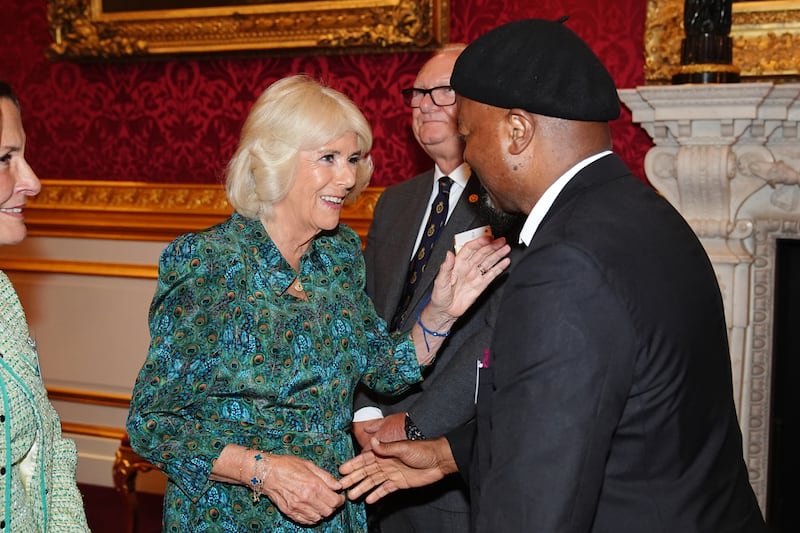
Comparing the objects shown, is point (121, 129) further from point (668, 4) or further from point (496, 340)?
point (496, 340)

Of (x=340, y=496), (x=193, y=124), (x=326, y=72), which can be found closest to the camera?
(x=340, y=496)

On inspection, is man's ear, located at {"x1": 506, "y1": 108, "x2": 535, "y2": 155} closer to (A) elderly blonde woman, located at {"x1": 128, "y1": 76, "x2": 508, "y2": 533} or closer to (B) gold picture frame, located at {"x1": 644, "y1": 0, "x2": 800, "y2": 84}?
(A) elderly blonde woman, located at {"x1": 128, "y1": 76, "x2": 508, "y2": 533}

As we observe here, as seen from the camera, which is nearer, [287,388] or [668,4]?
[287,388]

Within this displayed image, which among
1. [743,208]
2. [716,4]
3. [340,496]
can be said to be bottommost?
[340,496]

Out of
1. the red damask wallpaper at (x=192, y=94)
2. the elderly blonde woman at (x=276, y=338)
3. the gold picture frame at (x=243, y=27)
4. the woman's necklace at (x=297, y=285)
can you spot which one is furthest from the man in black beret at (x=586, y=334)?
the gold picture frame at (x=243, y=27)

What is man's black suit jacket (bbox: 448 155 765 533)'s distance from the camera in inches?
58.5

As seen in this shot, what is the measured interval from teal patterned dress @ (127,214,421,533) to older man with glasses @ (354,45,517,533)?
32 cm

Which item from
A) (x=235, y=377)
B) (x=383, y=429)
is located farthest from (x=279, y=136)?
(x=383, y=429)

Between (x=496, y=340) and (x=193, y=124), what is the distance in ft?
12.2

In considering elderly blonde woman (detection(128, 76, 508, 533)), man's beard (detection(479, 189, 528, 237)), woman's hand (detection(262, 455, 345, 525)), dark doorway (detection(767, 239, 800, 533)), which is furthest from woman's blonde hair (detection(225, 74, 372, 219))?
dark doorway (detection(767, 239, 800, 533))

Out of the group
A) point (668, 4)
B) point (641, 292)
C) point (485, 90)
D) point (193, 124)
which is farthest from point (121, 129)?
point (641, 292)

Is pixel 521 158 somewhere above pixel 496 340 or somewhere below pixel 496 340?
above

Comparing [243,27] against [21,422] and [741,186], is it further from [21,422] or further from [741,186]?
[21,422]

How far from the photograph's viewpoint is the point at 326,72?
15.1ft
